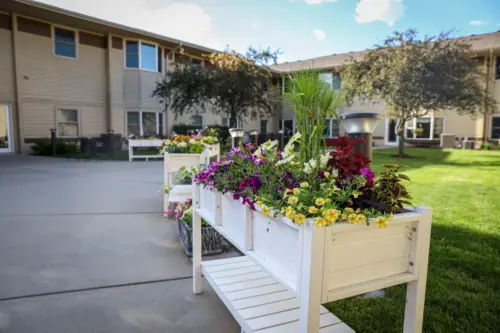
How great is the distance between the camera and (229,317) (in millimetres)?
2398

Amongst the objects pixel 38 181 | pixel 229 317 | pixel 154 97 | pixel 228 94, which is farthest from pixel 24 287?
pixel 154 97

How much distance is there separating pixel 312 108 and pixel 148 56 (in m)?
16.9

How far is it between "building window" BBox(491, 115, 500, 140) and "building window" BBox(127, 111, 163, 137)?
58.0 feet

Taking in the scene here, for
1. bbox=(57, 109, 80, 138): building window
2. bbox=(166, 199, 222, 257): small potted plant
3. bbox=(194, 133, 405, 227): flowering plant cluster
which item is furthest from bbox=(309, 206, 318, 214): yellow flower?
bbox=(57, 109, 80, 138): building window

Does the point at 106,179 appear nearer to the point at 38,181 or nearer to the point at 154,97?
the point at 38,181

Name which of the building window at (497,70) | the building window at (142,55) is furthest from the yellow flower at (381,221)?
the building window at (497,70)

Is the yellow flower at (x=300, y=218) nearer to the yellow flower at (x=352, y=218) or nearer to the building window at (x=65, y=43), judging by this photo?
the yellow flower at (x=352, y=218)

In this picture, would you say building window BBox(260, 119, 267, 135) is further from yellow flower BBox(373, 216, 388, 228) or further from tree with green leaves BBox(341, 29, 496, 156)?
yellow flower BBox(373, 216, 388, 228)

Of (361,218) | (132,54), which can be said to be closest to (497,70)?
(132,54)

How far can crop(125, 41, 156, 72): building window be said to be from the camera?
1645 centimetres

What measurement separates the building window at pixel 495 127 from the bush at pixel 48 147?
2097cm

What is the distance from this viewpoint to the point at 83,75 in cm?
1538

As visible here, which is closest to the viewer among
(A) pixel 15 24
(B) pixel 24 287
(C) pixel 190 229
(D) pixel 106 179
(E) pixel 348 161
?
(E) pixel 348 161

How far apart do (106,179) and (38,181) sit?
1.34 metres
